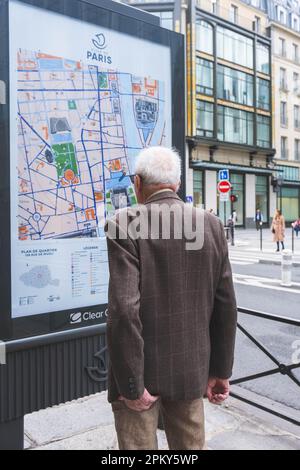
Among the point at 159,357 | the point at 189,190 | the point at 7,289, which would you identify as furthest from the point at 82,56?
the point at 189,190

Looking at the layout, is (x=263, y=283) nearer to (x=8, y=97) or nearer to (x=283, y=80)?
(x=8, y=97)

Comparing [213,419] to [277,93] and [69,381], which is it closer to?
Answer: [69,381]

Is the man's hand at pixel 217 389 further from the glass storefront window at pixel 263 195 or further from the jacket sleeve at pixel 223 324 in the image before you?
the glass storefront window at pixel 263 195

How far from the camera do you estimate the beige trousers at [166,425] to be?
2.14 m

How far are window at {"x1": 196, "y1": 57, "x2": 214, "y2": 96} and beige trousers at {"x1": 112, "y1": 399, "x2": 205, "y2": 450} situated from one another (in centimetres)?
3839

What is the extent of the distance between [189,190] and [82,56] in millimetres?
35497

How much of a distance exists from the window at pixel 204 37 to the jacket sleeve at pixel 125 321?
39515 mm

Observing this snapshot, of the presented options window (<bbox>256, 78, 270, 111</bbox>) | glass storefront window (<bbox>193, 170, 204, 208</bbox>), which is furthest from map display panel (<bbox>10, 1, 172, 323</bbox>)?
window (<bbox>256, 78, 270, 111</bbox>)

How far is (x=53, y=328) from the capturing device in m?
3.10

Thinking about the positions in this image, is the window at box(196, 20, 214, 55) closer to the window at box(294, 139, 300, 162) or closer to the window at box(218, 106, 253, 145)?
the window at box(218, 106, 253, 145)

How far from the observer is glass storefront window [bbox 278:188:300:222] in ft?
161

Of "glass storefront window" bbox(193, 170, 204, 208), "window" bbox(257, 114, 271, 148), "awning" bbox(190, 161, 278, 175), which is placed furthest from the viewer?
"window" bbox(257, 114, 271, 148)

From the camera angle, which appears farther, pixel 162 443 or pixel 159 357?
pixel 162 443

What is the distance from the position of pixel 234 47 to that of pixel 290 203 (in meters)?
17.3
